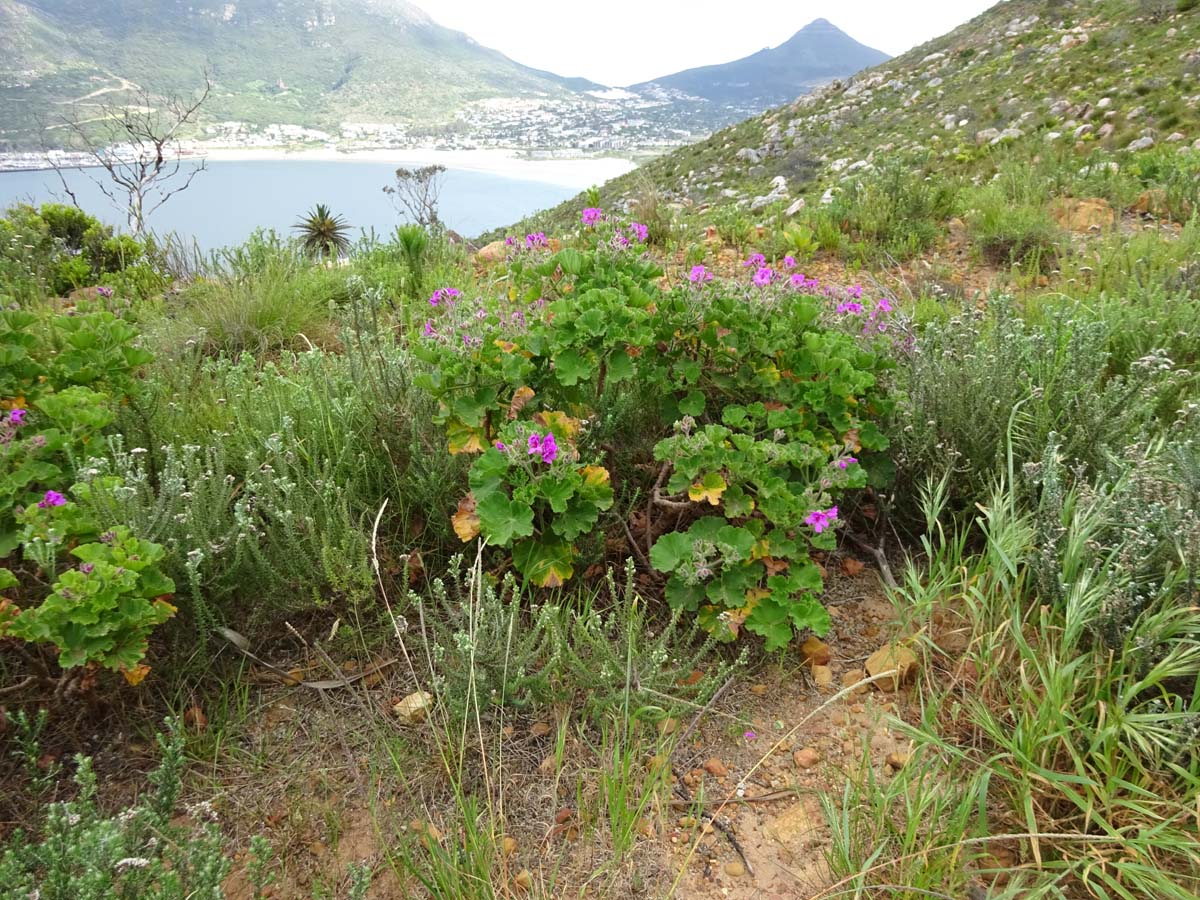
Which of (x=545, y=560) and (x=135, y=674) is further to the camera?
(x=545, y=560)

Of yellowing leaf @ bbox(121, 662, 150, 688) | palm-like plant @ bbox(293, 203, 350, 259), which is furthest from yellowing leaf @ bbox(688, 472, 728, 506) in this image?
palm-like plant @ bbox(293, 203, 350, 259)

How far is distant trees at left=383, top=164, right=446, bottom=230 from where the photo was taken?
242 inches

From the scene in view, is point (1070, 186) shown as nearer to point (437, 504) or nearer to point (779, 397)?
point (779, 397)

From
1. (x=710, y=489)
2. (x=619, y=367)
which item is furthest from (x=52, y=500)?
(x=710, y=489)

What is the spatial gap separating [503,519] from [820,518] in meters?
0.85

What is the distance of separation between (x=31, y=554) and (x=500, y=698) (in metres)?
1.06

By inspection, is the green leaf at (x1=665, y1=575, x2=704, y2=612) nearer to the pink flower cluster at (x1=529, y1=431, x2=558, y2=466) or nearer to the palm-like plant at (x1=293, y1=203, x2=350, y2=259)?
the pink flower cluster at (x1=529, y1=431, x2=558, y2=466)

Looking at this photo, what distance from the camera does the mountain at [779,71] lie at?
196ft

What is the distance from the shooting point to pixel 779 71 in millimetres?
64812

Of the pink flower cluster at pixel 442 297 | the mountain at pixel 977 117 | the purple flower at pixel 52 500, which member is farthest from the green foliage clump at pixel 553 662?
the mountain at pixel 977 117

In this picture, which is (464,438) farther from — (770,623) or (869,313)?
(869,313)

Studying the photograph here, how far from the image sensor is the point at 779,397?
2059 mm

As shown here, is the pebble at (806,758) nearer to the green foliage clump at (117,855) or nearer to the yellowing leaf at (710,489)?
the yellowing leaf at (710,489)

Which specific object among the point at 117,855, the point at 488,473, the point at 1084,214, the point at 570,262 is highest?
the point at 570,262
